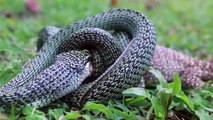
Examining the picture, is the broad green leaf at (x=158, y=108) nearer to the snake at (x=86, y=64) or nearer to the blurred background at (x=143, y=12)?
the snake at (x=86, y=64)

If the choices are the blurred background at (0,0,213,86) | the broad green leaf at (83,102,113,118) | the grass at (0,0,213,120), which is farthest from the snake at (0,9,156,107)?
the blurred background at (0,0,213,86)

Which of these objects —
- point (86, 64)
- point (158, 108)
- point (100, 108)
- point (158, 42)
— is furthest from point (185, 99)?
point (158, 42)

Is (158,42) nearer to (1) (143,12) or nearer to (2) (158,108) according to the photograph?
(1) (143,12)

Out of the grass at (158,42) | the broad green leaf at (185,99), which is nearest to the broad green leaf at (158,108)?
the grass at (158,42)

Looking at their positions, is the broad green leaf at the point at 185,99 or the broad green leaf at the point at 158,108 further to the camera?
the broad green leaf at the point at 185,99

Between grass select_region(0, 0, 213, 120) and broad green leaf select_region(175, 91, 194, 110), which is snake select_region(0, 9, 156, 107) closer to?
grass select_region(0, 0, 213, 120)

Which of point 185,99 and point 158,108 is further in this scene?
point 185,99

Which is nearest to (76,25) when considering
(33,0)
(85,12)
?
(85,12)
